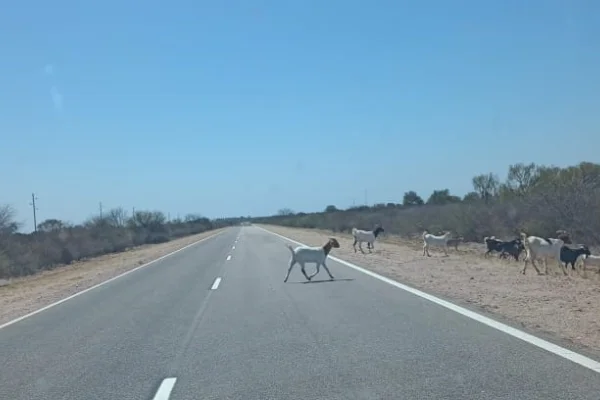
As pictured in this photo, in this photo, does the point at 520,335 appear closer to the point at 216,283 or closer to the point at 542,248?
the point at 542,248

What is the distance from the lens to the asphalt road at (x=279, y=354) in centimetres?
773

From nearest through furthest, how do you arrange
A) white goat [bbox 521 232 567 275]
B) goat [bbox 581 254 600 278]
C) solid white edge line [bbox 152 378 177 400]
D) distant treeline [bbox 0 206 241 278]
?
solid white edge line [bbox 152 378 177 400]
goat [bbox 581 254 600 278]
white goat [bbox 521 232 567 275]
distant treeline [bbox 0 206 241 278]

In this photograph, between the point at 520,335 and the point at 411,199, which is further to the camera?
the point at 411,199

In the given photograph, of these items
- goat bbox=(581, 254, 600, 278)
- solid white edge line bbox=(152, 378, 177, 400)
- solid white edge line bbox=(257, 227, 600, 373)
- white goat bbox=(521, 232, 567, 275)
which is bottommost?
solid white edge line bbox=(257, 227, 600, 373)

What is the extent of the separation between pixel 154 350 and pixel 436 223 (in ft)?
147

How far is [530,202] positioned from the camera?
36812 millimetres

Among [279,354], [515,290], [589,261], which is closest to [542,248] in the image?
[589,261]

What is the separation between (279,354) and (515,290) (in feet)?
29.0

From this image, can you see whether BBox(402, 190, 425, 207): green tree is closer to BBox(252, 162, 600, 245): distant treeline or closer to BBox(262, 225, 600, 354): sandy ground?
BBox(252, 162, 600, 245): distant treeline

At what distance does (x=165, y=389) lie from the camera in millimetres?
8039

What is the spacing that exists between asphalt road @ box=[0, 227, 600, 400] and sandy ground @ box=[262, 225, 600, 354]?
3.45 feet

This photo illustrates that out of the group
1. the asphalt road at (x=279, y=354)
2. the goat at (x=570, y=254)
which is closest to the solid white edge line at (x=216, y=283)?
the asphalt road at (x=279, y=354)

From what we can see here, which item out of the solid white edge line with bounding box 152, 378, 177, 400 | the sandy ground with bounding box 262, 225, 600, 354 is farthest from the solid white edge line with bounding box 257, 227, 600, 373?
the solid white edge line with bounding box 152, 378, 177, 400

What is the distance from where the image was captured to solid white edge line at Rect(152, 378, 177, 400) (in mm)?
7676
